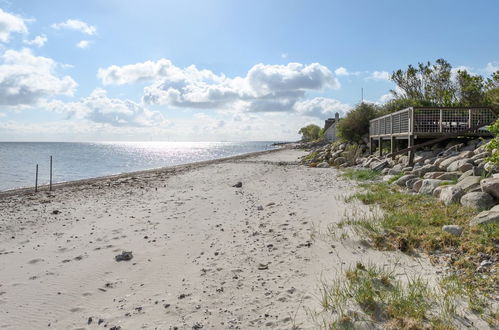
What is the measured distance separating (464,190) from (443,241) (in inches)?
136

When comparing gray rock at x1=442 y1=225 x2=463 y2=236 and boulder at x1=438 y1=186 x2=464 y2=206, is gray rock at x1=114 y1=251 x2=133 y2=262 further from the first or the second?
boulder at x1=438 y1=186 x2=464 y2=206

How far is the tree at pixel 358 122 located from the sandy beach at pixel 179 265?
1995 centimetres

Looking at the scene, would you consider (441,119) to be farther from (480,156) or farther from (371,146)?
(371,146)

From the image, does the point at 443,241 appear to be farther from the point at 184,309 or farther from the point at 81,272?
the point at 81,272

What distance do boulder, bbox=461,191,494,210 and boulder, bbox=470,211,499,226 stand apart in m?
0.99

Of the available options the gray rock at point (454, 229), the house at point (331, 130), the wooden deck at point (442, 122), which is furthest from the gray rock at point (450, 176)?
the house at point (331, 130)

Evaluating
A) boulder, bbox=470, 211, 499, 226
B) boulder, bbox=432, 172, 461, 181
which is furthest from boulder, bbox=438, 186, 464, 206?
boulder, bbox=432, 172, 461, 181

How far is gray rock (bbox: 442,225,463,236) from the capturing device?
6.13 metres

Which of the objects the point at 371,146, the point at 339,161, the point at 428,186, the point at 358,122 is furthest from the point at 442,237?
the point at 358,122

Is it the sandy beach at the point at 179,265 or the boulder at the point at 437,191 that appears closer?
the sandy beach at the point at 179,265

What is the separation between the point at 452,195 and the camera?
8.32 meters

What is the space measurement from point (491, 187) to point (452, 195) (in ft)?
2.91

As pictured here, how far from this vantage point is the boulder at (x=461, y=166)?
11.2 meters

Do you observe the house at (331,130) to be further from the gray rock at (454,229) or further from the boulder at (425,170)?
the gray rock at (454,229)
